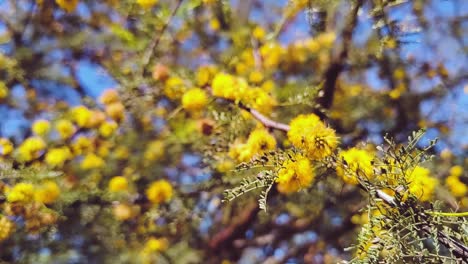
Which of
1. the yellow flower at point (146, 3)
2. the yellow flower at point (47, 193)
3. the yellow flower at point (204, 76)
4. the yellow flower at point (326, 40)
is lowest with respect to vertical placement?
the yellow flower at point (47, 193)

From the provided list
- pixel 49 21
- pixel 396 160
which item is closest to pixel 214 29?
pixel 49 21

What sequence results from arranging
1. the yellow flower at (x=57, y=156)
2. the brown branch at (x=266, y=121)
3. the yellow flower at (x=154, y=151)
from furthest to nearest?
the yellow flower at (x=154, y=151) < the yellow flower at (x=57, y=156) < the brown branch at (x=266, y=121)

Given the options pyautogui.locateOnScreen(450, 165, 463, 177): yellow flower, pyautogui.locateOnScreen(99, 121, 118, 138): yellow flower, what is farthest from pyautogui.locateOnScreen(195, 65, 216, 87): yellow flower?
pyautogui.locateOnScreen(450, 165, 463, 177): yellow flower

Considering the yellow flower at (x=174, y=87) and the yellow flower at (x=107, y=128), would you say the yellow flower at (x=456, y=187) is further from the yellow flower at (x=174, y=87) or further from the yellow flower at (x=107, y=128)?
the yellow flower at (x=107, y=128)

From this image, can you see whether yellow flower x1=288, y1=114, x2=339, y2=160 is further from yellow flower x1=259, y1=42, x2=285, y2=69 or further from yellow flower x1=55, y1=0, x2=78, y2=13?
yellow flower x1=259, y1=42, x2=285, y2=69

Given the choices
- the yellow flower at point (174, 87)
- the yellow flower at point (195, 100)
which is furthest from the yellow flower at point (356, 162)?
the yellow flower at point (174, 87)

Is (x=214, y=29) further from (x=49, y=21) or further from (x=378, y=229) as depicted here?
(x=378, y=229)
